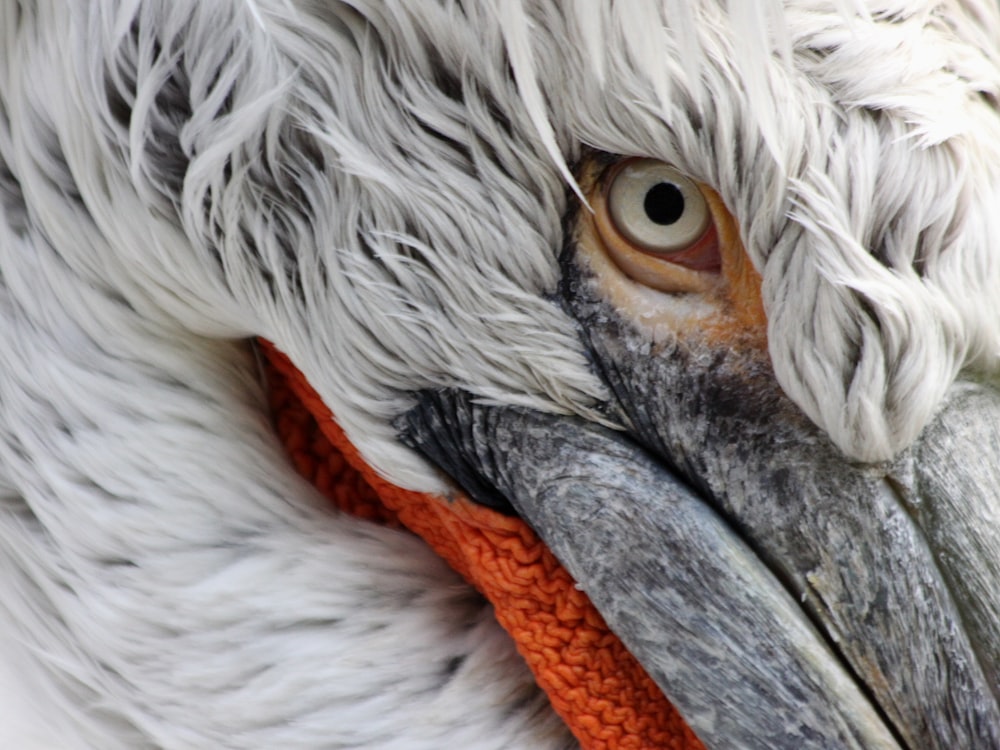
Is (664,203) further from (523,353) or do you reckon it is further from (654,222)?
(523,353)

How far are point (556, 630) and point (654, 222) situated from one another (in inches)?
20.9

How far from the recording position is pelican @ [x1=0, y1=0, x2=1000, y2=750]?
1188mm

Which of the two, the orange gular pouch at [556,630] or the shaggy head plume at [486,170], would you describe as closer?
the shaggy head plume at [486,170]

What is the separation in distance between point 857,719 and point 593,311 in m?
0.54

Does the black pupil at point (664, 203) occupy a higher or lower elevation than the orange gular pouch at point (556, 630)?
higher

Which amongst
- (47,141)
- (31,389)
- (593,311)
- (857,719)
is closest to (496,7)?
(593,311)

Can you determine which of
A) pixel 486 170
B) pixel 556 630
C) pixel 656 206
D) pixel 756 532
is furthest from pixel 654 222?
pixel 556 630

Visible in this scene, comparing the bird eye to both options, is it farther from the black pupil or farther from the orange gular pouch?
the orange gular pouch

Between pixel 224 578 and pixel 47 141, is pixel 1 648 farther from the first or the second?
pixel 47 141

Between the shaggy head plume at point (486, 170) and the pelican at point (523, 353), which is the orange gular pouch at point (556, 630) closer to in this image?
the pelican at point (523, 353)

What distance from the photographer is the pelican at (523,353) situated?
1.19 m

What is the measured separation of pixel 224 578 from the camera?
147cm

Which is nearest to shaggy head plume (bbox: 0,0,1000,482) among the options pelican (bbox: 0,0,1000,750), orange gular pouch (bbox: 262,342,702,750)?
pelican (bbox: 0,0,1000,750)

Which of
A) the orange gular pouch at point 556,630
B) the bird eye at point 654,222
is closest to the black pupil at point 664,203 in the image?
the bird eye at point 654,222
